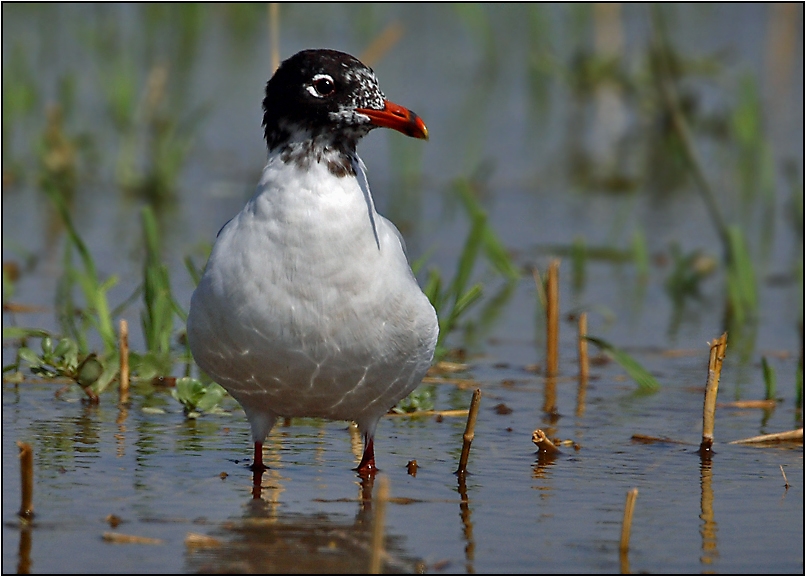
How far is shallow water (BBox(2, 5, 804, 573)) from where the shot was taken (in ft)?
13.9

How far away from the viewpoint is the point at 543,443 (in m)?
5.24

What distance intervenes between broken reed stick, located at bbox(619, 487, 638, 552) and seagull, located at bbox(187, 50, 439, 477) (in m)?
1.04

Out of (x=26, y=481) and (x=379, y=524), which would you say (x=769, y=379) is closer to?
(x=379, y=524)

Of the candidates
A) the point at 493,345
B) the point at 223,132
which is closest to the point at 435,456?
the point at 493,345

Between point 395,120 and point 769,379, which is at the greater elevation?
point 395,120

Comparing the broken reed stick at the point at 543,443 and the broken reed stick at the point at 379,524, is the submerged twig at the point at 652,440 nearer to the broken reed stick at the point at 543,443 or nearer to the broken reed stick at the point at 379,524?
the broken reed stick at the point at 543,443

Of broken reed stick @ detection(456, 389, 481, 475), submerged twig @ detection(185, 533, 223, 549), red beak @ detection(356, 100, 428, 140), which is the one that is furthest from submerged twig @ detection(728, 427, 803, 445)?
submerged twig @ detection(185, 533, 223, 549)

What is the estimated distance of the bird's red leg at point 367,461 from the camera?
16.5ft

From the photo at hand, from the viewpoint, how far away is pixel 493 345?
24.2 feet

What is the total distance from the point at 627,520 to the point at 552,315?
241 centimetres

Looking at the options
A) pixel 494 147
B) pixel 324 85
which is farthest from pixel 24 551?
pixel 494 147

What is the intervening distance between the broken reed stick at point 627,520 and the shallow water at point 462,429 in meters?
0.07

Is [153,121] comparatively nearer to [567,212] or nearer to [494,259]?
[567,212]

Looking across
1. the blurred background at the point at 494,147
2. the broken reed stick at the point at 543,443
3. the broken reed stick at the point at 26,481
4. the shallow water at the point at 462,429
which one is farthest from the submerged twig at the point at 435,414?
the broken reed stick at the point at 26,481
